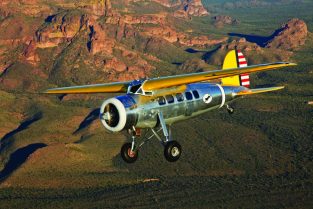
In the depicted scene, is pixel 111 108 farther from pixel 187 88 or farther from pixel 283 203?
pixel 283 203

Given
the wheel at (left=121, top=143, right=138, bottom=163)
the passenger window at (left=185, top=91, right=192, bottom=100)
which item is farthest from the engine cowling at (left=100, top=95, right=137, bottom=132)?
the passenger window at (left=185, top=91, right=192, bottom=100)

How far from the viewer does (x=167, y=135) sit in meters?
56.2

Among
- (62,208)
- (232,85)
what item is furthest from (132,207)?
(232,85)

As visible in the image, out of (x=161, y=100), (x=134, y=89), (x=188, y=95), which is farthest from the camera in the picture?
(x=188, y=95)

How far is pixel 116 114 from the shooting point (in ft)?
177

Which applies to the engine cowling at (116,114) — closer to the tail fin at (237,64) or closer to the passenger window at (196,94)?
the passenger window at (196,94)

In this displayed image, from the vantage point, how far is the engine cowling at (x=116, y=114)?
2104 inches

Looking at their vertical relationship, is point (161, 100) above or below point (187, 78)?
below

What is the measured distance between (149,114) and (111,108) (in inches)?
157

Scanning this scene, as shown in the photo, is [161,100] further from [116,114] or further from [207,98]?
[207,98]

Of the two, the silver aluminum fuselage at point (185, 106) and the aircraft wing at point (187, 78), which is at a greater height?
the aircraft wing at point (187, 78)

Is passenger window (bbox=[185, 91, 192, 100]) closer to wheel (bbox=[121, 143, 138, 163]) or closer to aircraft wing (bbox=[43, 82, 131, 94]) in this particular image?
aircraft wing (bbox=[43, 82, 131, 94])

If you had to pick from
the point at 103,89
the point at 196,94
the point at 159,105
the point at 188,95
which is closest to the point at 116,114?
the point at 159,105

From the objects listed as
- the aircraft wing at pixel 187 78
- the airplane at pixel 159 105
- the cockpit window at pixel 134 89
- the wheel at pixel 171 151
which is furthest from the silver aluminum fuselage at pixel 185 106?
the wheel at pixel 171 151
